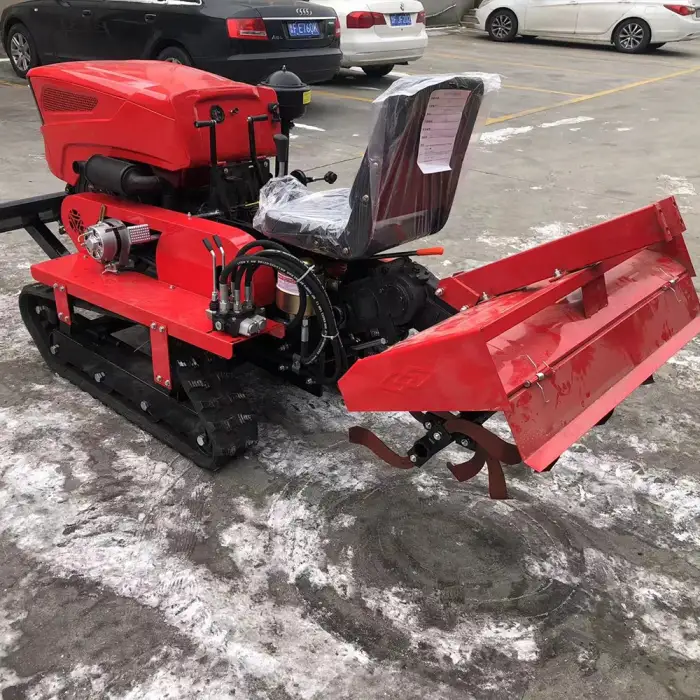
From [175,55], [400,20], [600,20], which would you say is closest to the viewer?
[175,55]

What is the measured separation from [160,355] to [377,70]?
29.4 feet

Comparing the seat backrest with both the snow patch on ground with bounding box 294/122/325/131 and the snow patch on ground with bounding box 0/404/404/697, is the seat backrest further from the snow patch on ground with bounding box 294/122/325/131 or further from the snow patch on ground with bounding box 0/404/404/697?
the snow patch on ground with bounding box 294/122/325/131

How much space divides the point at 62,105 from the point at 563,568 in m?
2.73

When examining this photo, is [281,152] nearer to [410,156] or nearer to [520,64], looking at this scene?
[410,156]

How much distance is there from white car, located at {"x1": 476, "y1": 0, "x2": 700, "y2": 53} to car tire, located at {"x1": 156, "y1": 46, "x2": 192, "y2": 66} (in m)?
10.1

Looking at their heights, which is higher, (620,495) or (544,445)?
(544,445)

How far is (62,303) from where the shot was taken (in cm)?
315

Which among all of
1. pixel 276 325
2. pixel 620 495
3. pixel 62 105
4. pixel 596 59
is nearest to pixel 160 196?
pixel 62 105

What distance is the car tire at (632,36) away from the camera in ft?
46.8

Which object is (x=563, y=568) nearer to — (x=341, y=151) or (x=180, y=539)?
(x=180, y=539)

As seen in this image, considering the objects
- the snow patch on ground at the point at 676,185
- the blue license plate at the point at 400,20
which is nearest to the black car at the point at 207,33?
the blue license plate at the point at 400,20

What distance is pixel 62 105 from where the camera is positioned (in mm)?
3203

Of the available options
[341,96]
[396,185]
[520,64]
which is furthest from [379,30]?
[396,185]

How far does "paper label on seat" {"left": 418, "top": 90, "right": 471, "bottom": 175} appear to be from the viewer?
230 cm
